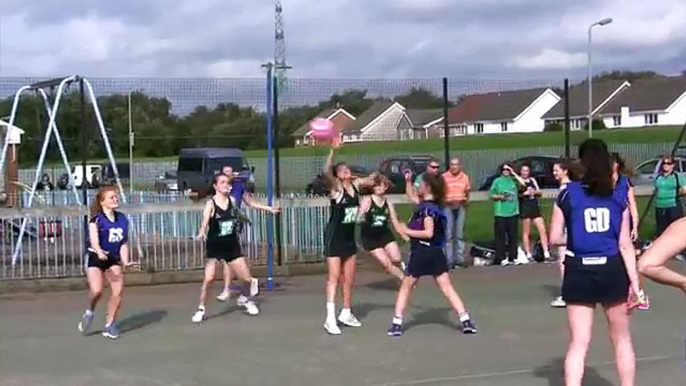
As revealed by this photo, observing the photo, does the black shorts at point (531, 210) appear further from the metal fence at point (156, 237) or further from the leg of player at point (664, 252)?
the leg of player at point (664, 252)

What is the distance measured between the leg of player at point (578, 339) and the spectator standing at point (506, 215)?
9.81 meters

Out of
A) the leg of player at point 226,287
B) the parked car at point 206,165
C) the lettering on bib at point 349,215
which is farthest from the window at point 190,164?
the lettering on bib at point 349,215

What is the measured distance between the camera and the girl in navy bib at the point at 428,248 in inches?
423

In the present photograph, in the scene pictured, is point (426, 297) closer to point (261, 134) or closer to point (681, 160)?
point (261, 134)

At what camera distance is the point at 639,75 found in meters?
70.6

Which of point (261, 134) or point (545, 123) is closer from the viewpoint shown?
point (261, 134)

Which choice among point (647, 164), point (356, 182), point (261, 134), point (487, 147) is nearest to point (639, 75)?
point (647, 164)

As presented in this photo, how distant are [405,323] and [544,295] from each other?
2972mm

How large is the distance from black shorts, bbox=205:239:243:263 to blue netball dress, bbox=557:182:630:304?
5.65 m

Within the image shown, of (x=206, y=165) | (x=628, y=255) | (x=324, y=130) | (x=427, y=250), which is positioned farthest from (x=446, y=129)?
(x=628, y=255)

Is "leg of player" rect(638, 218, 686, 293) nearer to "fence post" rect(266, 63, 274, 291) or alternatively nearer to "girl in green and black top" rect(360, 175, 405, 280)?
"girl in green and black top" rect(360, 175, 405, 280)

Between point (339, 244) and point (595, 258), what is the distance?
425 centimetres

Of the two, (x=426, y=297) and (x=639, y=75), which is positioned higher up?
(x=639, y=75)

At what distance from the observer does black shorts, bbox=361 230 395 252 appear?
13719 millimetres
